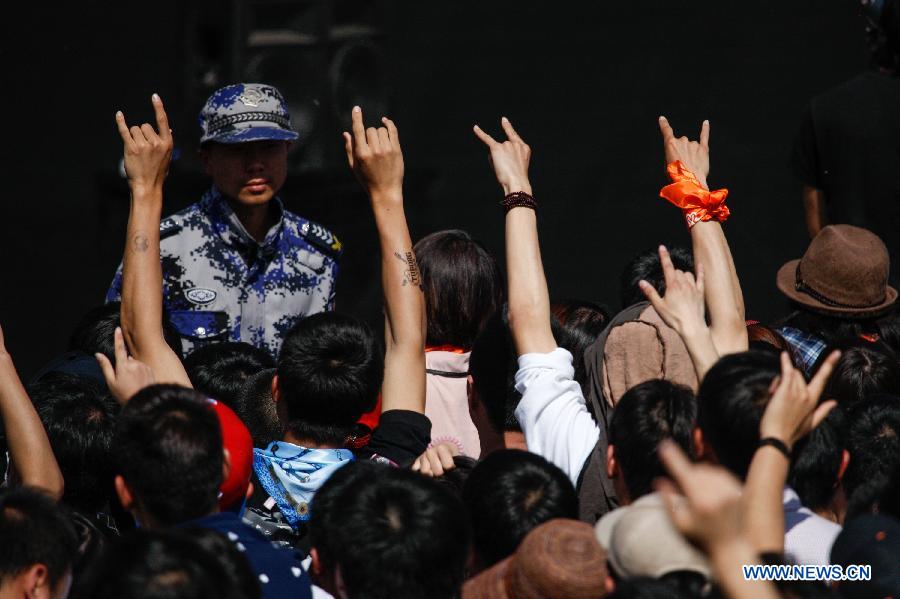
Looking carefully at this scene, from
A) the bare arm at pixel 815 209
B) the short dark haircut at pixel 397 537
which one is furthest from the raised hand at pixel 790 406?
the bare arm at pixel 815 209

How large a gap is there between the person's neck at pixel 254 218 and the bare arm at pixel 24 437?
4.44ft

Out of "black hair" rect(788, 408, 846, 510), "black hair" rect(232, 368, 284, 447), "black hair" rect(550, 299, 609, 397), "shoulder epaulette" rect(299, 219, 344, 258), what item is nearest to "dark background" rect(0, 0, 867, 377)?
"shoulder epaulette" rect(299, 219, 344, 258)

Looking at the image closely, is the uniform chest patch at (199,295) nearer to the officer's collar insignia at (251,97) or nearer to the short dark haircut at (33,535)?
the officer's collar insignia at (251,97)

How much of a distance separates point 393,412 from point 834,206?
2.37 meters

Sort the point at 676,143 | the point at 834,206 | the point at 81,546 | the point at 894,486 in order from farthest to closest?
1. the point at 834,206
2. the point at 676,143
3. the point at 81,546
4. the point at 894,486

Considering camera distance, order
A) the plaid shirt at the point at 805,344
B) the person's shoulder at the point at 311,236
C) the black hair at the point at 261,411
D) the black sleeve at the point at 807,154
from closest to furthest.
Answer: the black hair at the point at 261,411
the plaid shirt at the point at 805,344
the person's shoulder at the point at 311,236
the black sleeve at the point at 807,154

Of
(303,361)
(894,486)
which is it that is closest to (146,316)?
(303,361)

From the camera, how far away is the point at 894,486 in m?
2.20

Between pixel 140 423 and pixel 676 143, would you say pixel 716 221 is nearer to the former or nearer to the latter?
pixel 676 143

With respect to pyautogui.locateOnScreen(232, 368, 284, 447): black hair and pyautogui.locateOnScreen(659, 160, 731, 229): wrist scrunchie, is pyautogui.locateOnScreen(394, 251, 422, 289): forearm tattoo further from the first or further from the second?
pyautogui.locateOnScreen(659, 160, 731, 229): wrist scrunchie

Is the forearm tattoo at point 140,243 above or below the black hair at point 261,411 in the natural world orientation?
above

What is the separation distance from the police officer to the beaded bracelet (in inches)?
40.8

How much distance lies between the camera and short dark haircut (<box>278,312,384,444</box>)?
8.71 ft

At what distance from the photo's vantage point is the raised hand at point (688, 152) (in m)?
2.99
